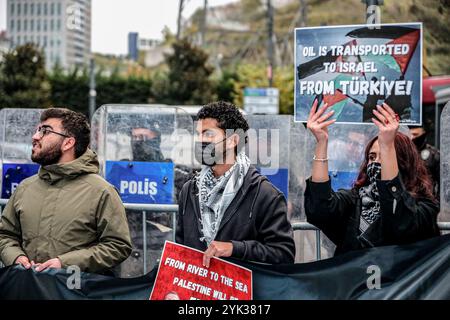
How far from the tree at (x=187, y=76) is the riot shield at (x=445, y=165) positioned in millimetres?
21381

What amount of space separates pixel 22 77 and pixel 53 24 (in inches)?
1269

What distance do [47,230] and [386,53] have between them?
2297 millimetres

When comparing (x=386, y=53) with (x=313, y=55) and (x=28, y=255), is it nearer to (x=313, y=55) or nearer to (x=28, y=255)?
(x=313, y=55)

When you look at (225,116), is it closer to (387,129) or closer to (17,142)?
(387,129)

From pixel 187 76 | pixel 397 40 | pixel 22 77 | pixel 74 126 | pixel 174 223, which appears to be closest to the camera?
pixel 74 126

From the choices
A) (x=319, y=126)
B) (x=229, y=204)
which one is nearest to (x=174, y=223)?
(x=229, y=204)

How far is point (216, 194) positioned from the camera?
3316mm

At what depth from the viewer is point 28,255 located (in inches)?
136

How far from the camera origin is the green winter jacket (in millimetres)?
3385

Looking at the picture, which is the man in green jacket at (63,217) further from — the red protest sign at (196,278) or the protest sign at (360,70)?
the protest sign at (360,70)

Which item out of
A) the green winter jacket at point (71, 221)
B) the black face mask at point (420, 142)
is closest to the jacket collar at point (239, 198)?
the green winter jacket at point (71, 221)

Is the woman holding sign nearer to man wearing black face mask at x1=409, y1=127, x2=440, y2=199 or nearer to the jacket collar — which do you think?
the jacket collar

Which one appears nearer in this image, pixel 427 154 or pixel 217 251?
pixel 217 251
